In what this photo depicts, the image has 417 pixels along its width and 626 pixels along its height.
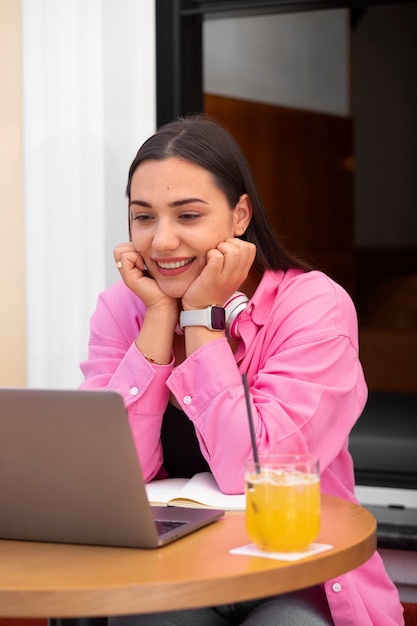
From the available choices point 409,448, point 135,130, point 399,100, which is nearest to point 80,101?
point 135,130

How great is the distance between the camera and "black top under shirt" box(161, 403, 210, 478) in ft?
5.62

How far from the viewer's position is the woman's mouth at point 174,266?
5.74 feet

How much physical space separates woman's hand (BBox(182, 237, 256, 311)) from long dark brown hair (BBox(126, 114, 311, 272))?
0.10m

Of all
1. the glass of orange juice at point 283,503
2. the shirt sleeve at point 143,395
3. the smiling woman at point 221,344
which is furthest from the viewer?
the shirt sleeve at point 143,395

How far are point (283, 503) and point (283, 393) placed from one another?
0.46 m

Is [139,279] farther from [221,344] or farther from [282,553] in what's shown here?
[282,553]

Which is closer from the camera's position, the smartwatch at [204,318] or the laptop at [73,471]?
the laptop at [73,471]

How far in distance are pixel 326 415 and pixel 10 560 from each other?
0.59 metres

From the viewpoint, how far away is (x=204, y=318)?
1.65 m

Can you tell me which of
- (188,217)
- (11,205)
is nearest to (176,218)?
(188,217)

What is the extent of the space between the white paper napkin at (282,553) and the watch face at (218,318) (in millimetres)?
568

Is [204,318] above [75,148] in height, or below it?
below

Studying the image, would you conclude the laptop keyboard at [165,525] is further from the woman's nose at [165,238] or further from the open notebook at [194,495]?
the woman's nose at [165,238]

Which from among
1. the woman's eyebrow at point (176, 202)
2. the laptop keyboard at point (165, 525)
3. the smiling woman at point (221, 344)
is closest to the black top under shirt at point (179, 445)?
the smiling woman at point (221, 344)
